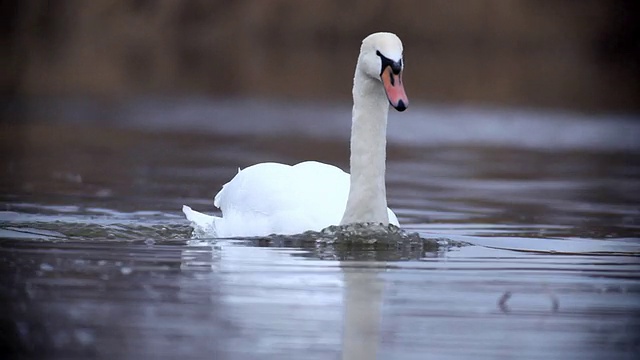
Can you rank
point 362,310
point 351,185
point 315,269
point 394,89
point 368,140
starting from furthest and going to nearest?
point 368,140 < point 351,185 < point 394,89 < point 315,269 < point 362,310

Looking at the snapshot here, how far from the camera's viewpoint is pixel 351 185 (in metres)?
9.66

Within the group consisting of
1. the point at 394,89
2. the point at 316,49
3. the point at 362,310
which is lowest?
the point at 362,310

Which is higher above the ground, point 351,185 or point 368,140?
Result: point 368,140

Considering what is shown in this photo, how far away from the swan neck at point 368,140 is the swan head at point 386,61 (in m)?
0.16

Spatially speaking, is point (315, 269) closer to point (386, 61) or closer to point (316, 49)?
point (386, 61)

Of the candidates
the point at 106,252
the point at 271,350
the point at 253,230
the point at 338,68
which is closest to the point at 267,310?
the point at 271,350

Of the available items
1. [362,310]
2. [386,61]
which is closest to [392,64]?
[386,61]

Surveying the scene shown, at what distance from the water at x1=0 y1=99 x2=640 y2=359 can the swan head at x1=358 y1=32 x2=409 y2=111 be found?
91 centimetres

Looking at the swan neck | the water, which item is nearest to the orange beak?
the swan neck

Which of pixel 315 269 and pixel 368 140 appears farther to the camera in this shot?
pixel 368 140

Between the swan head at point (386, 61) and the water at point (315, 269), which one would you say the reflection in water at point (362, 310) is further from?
the swan head at point (386, 61)

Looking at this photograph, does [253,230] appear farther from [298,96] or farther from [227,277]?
[298,96]

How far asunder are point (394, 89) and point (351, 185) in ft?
2.42

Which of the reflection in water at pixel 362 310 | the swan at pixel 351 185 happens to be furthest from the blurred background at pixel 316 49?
the reflection in water at pixel 362 310
